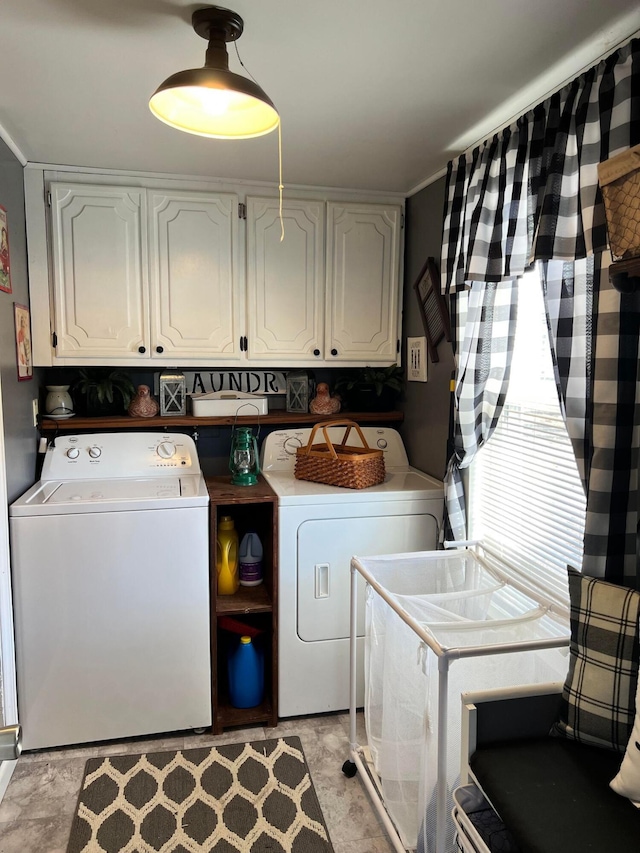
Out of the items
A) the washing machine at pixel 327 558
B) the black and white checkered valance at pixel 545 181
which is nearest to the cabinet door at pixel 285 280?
the washing machine at pixel 327 558

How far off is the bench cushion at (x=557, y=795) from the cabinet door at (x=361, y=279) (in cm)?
195

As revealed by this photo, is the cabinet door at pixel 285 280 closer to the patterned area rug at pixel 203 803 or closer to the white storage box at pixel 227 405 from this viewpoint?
the white storage box at pixel 227 405

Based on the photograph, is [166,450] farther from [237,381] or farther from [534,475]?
[534,475]

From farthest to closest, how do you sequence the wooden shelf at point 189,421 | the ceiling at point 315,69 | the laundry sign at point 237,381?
the laundry sign at point 237,381
the wooden shelf at point 189,421
the ceiling at point 315,69

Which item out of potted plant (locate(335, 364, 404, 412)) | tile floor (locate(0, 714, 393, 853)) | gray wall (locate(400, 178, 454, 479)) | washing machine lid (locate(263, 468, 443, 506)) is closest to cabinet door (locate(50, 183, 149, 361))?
washing machine lid (locate(263, 468, 443, 506))

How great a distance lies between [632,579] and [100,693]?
1.94 metres

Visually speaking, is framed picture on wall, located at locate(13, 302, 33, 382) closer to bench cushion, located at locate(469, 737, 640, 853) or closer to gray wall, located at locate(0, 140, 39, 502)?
gray wall, located at locate(0, 140, 39, 502)

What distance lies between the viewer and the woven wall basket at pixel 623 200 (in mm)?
1213

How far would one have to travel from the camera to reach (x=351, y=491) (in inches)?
99.7

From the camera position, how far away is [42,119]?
207cm

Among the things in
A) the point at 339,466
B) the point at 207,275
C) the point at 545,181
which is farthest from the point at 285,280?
the point at 545,181

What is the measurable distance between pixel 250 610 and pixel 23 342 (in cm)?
142

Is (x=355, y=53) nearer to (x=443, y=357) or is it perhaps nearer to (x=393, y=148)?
(x=393, y=148)

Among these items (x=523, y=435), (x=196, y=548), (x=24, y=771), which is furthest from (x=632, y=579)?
(x=24, y=771)
